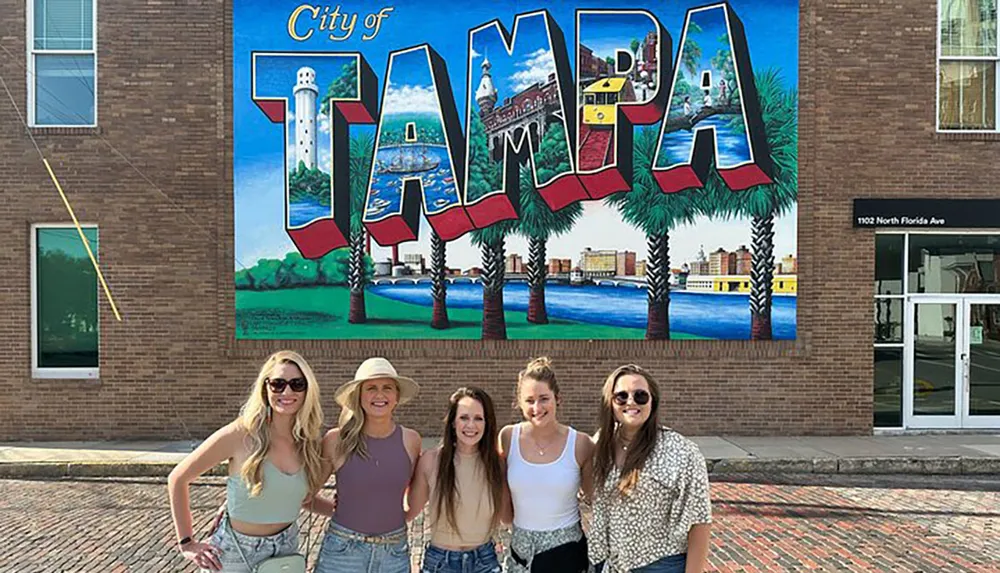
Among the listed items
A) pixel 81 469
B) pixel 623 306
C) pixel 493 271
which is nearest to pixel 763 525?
pixel 623 306

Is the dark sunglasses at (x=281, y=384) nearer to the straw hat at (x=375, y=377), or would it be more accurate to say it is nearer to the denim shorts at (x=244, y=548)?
the straw hat at (x=375, y=377)

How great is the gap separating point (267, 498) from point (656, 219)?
9.08 meters

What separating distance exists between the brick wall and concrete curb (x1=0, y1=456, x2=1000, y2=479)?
1566mm

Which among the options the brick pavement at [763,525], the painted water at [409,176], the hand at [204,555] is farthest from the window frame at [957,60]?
the hand at [204,555]

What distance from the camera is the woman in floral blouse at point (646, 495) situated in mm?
3051

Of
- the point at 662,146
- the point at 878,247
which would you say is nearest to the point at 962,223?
the point at 878,247

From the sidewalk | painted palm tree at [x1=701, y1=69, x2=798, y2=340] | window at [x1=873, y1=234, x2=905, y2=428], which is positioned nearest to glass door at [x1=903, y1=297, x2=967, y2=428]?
window at [x1=873, y1=234, x2=905, y2=428]

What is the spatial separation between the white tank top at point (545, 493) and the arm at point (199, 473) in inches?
49.0

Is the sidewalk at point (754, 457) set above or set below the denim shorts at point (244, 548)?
below

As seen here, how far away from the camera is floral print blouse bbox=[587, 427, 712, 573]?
305 cm

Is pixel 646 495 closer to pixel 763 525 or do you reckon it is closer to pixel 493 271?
pixel 763 525

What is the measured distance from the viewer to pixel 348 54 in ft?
36.9

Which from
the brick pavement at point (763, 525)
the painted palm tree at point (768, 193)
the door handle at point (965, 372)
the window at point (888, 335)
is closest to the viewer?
the brick pavement at point (763, 525)

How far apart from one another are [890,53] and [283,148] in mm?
9401
